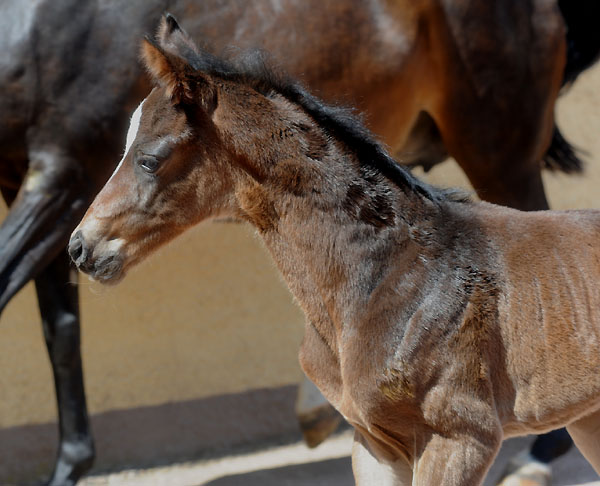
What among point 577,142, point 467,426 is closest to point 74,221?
point 467,426

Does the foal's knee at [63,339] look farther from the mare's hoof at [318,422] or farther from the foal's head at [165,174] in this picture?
the foal's head at [165,174]

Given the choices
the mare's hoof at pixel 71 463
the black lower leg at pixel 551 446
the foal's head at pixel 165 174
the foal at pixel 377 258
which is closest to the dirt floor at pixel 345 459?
the black lower leg at pixel 551 446

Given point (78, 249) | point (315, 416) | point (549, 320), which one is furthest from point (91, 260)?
point (315, 416)

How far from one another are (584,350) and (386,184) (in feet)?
2.27

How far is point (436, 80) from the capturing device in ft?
13.5

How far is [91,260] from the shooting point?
259cm

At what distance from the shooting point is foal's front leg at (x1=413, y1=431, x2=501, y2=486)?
2354mm

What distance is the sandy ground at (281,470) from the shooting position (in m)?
4.43

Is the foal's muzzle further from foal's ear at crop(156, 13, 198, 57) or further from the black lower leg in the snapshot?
the black lower leg

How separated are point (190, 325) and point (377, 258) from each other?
256cm

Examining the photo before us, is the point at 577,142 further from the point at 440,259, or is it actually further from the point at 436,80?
the point at 440,259

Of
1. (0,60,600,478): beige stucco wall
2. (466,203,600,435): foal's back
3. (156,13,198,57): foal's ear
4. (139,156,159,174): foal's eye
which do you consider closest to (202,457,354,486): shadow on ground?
(0,60,600,478): beige stucco wall

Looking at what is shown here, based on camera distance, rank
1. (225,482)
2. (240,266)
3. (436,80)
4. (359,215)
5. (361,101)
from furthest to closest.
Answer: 1. (240,266)
2. (225,482)
3. (436,80)
4. (361,101)
5. (359,215)

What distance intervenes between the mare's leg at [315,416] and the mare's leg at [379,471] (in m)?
1.46
